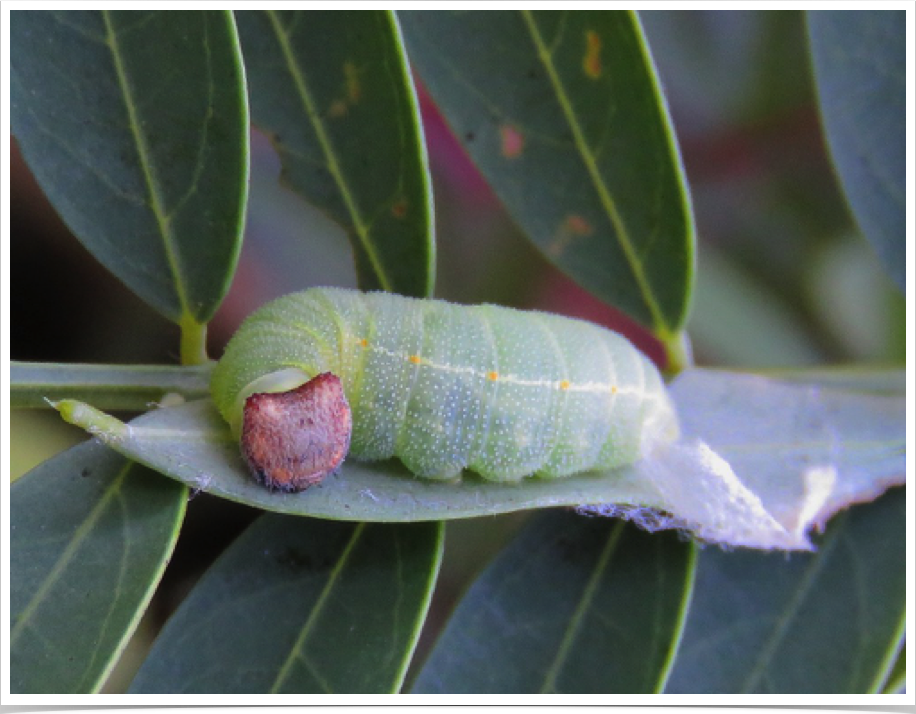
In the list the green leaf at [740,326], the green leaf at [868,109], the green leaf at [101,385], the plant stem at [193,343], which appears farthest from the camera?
the green leaf at [740,326]

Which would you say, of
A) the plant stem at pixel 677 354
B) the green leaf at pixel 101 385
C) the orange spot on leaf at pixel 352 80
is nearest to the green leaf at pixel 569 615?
the plant stem at pixel 677 354

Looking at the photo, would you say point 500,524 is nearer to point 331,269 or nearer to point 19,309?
point 331,269

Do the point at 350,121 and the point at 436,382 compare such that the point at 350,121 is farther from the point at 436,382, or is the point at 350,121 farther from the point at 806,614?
the point at 806,614

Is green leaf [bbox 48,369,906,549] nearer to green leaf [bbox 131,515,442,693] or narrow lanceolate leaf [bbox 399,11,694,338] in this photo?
green leaf [bbox 131,515,442,693]

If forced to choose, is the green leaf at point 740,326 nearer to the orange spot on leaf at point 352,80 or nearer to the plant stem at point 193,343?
the orange spot on leaf at point 352,80

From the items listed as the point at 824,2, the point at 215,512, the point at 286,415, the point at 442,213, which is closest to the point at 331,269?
the point at 442,213

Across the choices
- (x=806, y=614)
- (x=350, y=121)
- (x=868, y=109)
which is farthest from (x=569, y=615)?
(x=868, y=109)

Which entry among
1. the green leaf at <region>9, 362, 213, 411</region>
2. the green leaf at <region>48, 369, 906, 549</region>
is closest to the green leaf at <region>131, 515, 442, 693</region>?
the green leaf at <region>48, 369, 906, 549</region>
